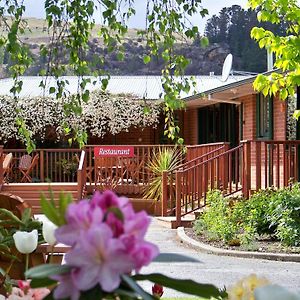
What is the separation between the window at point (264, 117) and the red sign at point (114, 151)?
339 cm

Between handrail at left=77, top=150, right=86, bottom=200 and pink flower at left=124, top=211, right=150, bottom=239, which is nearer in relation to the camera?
pink flower at left=124, top=211, right=150, bottom=239

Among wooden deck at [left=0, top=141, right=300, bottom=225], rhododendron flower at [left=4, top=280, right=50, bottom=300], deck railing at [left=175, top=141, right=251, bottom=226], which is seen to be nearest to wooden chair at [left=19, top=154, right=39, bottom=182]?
wooden deck at [left=0, top=141, right=300, bottom=225]

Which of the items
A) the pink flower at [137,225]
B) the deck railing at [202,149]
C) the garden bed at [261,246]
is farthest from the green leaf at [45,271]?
the deck railing at [202,149]

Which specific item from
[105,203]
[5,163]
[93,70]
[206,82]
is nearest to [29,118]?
[5,163]

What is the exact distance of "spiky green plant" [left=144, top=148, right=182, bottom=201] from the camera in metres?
16.7

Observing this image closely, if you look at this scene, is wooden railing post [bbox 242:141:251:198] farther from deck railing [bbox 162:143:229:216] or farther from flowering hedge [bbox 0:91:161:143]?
flowering hedge [bbox 0:91:161:143]

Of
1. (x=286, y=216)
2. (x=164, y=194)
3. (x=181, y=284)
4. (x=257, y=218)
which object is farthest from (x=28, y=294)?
(x=164, y=194)

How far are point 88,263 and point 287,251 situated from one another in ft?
31.9

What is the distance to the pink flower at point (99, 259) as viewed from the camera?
3.10ft

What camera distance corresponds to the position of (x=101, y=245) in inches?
37.2

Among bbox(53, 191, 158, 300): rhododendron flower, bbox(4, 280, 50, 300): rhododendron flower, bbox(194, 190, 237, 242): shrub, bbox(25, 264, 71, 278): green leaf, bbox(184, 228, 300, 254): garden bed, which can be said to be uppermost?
bbox(53, 191, 158, 300): rhododendron flower

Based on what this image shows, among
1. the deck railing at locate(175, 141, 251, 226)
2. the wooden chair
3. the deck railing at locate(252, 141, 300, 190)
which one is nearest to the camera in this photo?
the deck railing at locate(252, 141, 300, 190)

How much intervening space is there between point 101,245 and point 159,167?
1595 centimetres

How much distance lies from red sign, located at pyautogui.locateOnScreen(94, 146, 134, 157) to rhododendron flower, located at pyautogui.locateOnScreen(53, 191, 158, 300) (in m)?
17.2
